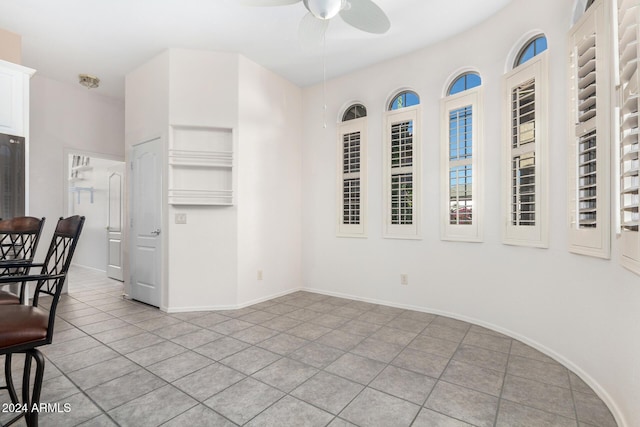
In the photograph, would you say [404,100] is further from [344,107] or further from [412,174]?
[412,174]

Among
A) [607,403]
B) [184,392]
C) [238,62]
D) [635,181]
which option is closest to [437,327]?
[607,403]

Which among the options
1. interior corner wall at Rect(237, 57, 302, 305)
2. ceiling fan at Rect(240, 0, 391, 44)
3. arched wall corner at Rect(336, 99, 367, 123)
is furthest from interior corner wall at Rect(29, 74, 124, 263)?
ceiling fan at Rect(240, 0, 391, 44)

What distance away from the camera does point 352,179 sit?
4.22 meters

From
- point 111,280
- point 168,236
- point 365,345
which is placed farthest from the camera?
point 111,280

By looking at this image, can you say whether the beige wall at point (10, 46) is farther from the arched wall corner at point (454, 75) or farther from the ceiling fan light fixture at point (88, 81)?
the arched wall corner at point (454, 75)

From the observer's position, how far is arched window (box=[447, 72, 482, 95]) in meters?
3.32

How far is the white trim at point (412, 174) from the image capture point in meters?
3.64

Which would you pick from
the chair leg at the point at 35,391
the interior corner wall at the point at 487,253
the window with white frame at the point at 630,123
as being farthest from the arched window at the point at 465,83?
the chair leg at the point at 35,391

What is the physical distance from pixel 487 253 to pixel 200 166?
131 inches

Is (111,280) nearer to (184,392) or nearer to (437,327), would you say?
(184,392)

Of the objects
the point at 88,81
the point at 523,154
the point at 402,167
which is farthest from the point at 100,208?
the point at 523,154

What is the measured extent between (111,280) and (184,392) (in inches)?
180

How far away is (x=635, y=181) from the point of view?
1532 millimetres

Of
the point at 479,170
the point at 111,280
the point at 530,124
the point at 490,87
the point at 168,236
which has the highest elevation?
the point at 490,87
